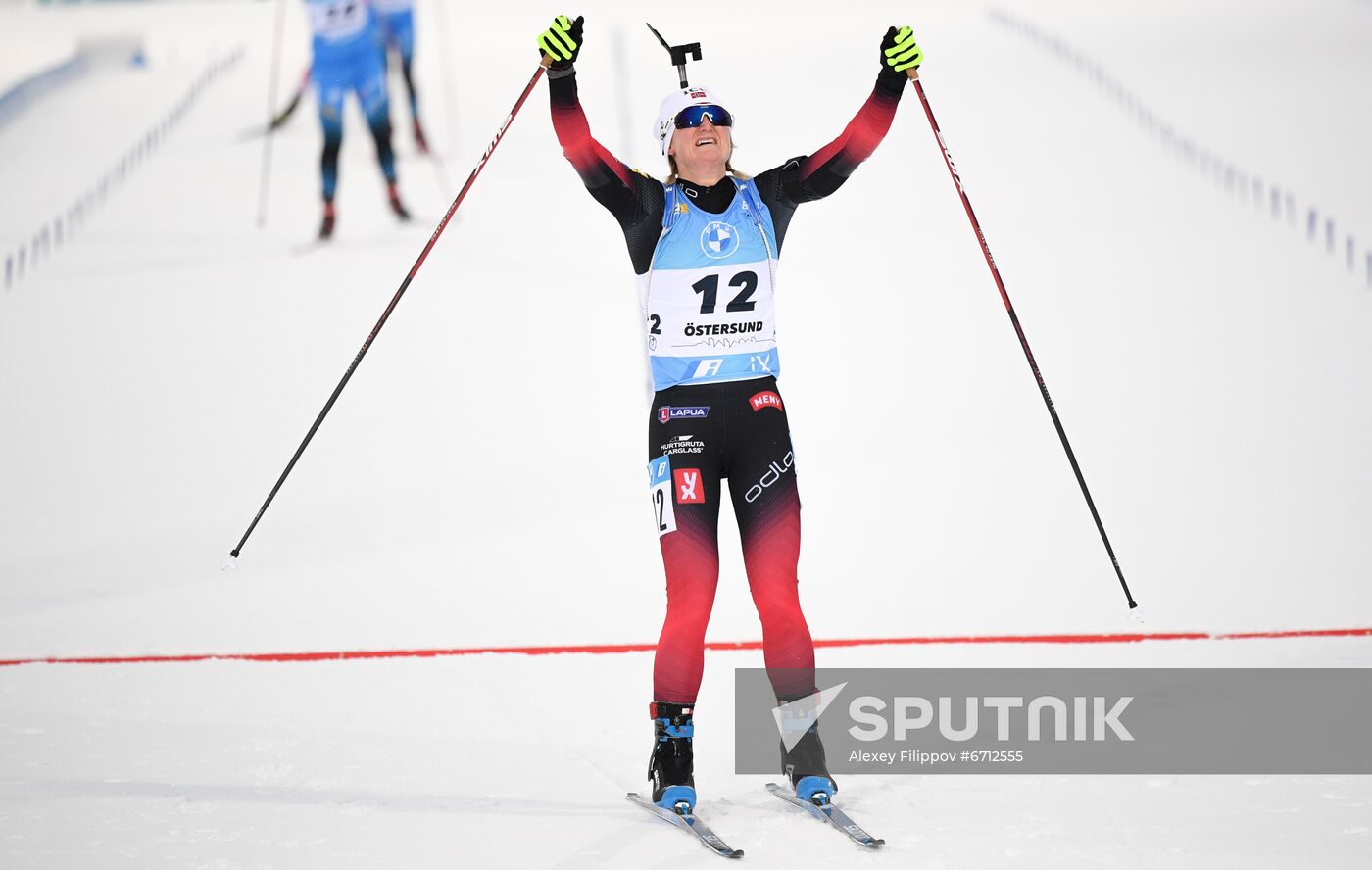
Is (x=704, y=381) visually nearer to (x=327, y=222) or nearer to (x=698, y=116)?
(x=698, y=116)

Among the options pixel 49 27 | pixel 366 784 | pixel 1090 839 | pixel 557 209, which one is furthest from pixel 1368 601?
pixel 49 27

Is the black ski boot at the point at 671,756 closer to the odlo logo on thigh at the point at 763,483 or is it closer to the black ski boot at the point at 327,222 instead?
the odlo logo on thigh at the point at 763,483

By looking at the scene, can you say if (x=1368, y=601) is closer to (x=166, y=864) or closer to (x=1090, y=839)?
(x=1090, y=839)

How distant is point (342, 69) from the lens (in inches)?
406

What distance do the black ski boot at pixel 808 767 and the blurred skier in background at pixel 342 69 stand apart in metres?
7.18

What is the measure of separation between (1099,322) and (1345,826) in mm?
6097

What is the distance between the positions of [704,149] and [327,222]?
714 centimetres

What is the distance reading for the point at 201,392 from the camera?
8.84m

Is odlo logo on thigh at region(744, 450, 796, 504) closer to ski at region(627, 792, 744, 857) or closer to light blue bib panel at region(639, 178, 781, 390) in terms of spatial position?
light blue bib panel at region(639, 178, 781, 390)

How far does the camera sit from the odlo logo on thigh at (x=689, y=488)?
426 centimetres

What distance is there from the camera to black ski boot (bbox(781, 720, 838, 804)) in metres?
4.14

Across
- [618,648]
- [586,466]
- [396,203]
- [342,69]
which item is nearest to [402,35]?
[396,203]

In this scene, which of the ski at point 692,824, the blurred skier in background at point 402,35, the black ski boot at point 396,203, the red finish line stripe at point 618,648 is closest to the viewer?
the ski at point 692,824

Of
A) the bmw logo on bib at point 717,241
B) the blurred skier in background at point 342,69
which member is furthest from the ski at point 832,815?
the blurred skier in background at point 342,69
